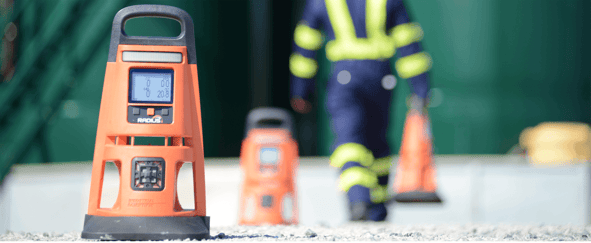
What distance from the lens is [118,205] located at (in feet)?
11.3

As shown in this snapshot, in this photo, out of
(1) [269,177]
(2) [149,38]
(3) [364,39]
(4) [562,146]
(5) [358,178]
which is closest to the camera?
(2) [149,38]

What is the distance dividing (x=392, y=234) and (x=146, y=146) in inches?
51.5

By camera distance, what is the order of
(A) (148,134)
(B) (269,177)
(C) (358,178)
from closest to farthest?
(A) (148,134) < (C) (358,178) < (B) (269,177)

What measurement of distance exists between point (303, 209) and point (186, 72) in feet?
13.9

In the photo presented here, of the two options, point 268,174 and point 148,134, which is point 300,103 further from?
point 148,134

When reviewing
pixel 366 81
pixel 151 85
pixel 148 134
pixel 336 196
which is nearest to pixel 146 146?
pixel 148 134

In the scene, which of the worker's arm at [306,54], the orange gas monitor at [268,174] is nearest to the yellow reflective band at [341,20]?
the worker's arm at [306,54]

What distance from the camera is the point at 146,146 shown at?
3.44 meters

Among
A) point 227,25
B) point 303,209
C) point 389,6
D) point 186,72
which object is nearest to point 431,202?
point 303,209

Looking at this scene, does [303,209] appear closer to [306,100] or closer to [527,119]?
[306,100]

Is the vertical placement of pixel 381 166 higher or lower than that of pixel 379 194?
higher

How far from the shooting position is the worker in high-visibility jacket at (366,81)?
506 centimetres

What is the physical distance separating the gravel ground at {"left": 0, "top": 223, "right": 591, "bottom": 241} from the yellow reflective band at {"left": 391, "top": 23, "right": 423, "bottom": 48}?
1393mm

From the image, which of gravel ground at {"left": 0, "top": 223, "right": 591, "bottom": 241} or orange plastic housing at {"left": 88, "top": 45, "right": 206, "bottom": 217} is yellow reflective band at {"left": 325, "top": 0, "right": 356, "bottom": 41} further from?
orange plastic housing at {"left": 88, "top": 45, "right": 206, "bottom": 217}
